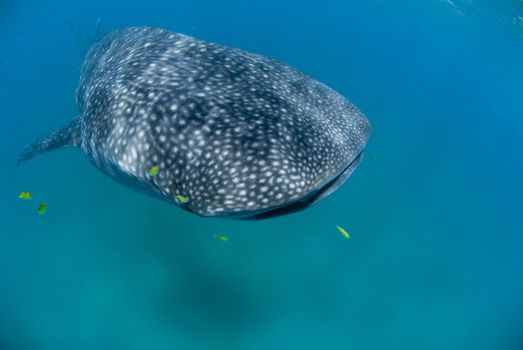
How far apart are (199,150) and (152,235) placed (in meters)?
7.88

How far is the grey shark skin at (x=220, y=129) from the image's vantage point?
11.0 ft

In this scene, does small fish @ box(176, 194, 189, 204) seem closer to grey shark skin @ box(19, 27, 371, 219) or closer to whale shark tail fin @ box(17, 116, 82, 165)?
grey shark skin @ box(19, 27, 371, 219)

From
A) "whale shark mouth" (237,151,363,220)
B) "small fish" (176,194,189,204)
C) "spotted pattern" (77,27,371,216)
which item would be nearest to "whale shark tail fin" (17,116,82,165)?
"spotted pattern" (77,27,371,216)

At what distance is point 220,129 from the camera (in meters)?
3.56

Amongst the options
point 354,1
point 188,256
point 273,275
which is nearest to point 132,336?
point 188,256

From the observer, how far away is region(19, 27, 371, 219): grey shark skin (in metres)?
3.36

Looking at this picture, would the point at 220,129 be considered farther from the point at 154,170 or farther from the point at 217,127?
the point at 154,170

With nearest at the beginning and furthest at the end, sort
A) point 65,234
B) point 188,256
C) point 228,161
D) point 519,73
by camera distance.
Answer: point 228,161 → point 188,256 → point 65,234 → point 519,73

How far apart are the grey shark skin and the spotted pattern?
0.01 m

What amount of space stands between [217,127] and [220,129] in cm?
5

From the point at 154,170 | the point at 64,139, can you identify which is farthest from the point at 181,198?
the point at 64,139

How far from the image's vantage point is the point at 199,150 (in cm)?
352

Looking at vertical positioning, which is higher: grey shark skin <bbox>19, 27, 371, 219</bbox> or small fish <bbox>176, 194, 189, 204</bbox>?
grey shark skin <bbox>19, 27, 371, 219</bbox>

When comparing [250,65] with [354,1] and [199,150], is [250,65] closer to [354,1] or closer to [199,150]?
[199,150]
